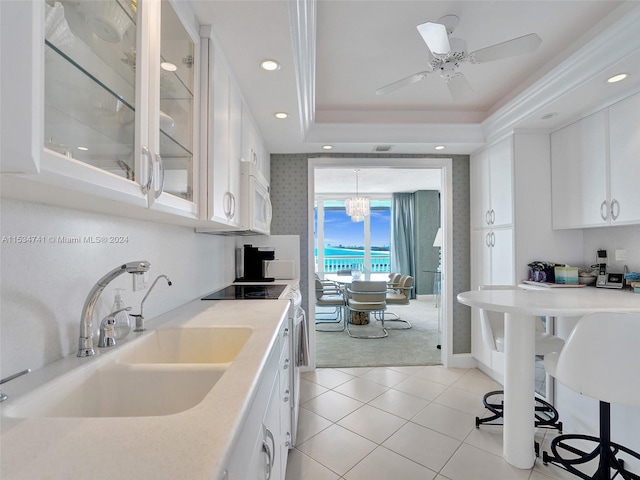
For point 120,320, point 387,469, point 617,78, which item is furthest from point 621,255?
point 120,320

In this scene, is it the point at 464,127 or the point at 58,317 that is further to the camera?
the point at 464,127

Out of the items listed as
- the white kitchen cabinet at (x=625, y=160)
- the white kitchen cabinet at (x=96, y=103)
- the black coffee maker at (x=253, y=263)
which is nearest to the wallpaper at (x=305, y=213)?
the black coffee maker at (x=253, y=263)

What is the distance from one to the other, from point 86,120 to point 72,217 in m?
0.33

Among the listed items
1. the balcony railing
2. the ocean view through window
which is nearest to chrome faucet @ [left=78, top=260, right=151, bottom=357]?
the ocean view through window

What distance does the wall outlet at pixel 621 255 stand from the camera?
7.59 ft

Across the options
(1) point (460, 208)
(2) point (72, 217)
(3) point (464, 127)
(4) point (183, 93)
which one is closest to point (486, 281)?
(1) point (460, 208)

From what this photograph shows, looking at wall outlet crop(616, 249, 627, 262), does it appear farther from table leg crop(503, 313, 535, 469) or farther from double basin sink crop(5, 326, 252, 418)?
double basin sink crop(5, 326, 252, 418)

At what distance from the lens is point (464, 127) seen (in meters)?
3.07

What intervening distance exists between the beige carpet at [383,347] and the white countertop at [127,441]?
2.98 meters

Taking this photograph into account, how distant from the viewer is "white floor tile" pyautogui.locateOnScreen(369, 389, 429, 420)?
8.05 feet

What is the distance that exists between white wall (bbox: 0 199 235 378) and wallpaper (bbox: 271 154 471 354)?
2052 millimetres

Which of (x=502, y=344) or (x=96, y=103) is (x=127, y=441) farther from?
(x=502, y=344)

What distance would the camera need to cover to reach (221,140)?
1619mm

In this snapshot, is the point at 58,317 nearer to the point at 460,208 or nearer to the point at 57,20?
the point at 57,20
